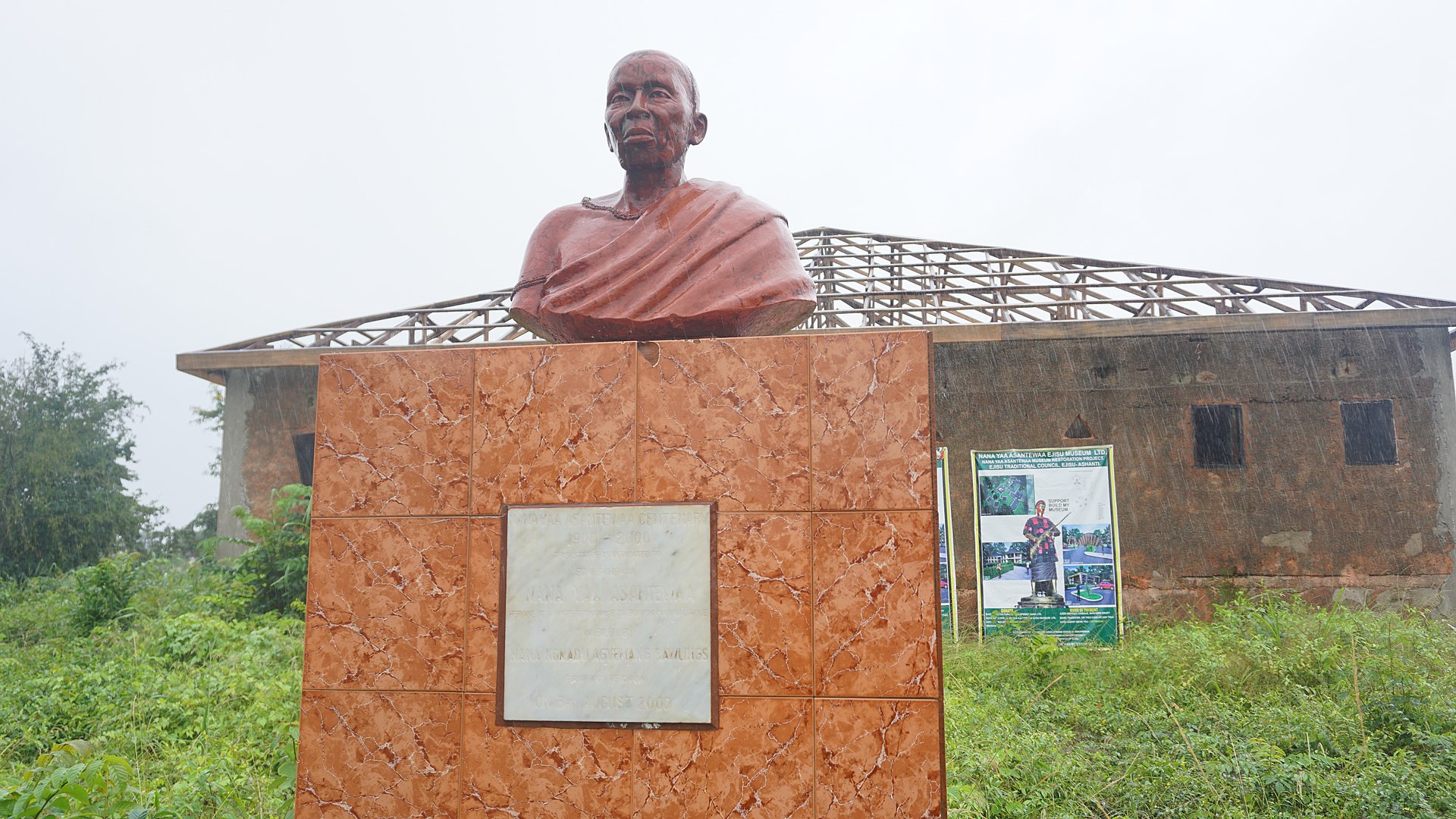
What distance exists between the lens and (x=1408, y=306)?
27.9 feet

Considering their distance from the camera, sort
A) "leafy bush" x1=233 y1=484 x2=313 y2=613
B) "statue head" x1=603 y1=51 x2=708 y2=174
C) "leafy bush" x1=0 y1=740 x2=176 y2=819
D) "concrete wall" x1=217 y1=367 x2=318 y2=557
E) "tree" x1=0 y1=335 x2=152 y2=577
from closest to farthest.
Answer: "leafy bush" x1=0 y1=740 x2=176 y2=819 → "statue head" x1=603 y1=51 x2=708 y2=174 → "leafy bush" x1=233 y1=484 x2=313 y2=613 → "concrete wall" x1=217 y1=367 x2=318 y2=557 → "tree" x1=0 y1=335 x2=152 y2=577

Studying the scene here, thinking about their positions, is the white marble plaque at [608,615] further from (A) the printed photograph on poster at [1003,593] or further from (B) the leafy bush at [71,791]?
(A) the printed photograph on poster at [1003,593]

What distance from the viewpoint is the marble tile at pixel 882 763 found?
271 cm

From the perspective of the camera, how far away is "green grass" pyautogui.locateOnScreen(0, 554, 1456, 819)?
13.9ft

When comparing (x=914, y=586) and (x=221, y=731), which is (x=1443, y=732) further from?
(x=221, y=731)

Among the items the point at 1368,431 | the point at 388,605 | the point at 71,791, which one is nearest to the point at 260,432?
the point at 71,791

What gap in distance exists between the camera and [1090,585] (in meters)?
8.54

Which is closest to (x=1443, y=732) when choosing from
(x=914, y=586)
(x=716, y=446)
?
(x=914, y=586)

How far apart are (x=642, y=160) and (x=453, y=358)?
0.99m

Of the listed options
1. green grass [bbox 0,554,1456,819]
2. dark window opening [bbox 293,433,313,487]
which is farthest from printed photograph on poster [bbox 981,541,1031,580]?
dark window opening [bbox 293,433,313,487]

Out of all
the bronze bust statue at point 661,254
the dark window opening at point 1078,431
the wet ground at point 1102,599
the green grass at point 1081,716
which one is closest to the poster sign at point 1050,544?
the wet ground at point 1102,599

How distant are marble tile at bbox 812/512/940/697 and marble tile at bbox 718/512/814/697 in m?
0.05

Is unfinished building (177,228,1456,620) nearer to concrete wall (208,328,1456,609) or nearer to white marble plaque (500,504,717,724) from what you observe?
concrete wall (208,328,1456,609)

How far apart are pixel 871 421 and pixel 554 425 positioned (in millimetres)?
998
